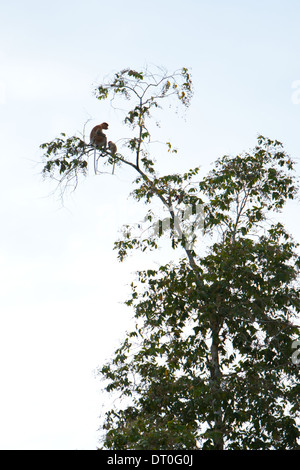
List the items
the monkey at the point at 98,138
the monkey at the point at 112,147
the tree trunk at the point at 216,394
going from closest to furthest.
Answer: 1. the tree trunk at the point at 216,394
2. the monkey at the point at 98,138
3. the monkey at the point at 112,147

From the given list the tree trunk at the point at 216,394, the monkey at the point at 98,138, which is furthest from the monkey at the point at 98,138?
the tree trunk at the point at 216,394

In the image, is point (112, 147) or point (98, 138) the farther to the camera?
point (112, 147)

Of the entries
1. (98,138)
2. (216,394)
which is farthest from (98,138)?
(216,394)

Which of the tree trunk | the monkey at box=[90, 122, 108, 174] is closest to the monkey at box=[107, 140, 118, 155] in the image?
the monkey at box=[90, 122, 108, 174]

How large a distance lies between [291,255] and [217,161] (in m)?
2.77

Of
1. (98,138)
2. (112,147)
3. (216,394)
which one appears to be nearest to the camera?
(216,394)

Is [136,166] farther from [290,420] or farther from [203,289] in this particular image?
[290,420]

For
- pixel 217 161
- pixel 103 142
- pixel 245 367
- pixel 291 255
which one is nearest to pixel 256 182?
pixel 217 161

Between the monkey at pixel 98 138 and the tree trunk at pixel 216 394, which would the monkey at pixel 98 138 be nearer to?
the monkey at pixel 98 138

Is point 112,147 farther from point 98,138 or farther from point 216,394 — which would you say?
point 216,394

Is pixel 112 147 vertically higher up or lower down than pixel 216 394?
higher up

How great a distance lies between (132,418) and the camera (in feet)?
28.1

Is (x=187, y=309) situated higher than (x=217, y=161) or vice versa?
(x=217, y=161)

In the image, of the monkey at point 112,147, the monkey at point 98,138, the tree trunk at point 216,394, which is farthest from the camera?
the monkey at point 112,147
